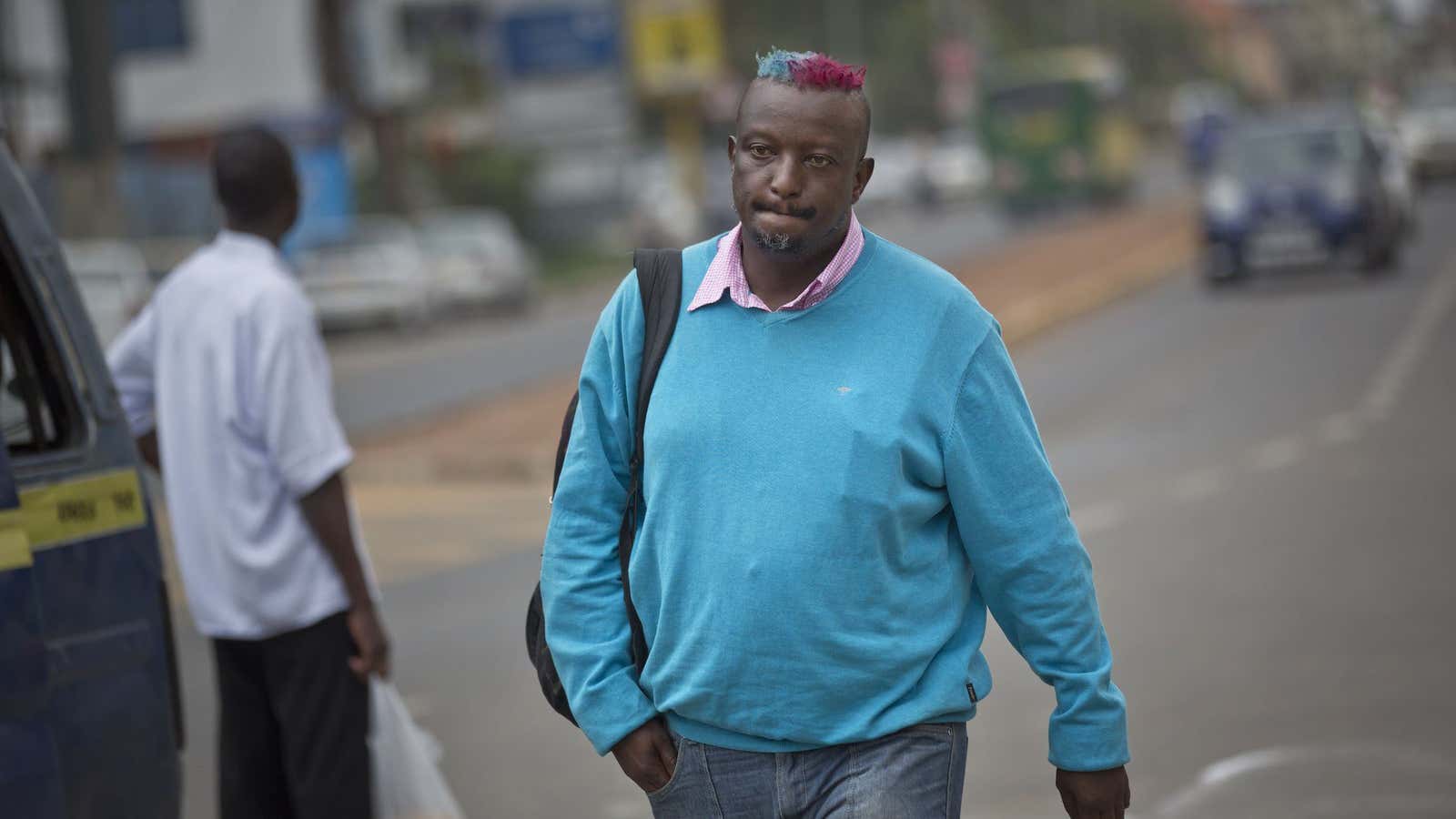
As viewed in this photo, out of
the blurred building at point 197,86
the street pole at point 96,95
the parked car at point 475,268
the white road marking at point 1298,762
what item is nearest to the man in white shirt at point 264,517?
the white road marking at point 1298,762

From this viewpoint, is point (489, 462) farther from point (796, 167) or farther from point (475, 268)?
point (475, 268)

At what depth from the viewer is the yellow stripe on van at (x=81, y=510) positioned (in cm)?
354

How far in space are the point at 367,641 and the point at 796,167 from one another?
1.85 metres

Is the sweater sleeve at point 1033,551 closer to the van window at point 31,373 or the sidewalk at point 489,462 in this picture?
the van window at point 31,373

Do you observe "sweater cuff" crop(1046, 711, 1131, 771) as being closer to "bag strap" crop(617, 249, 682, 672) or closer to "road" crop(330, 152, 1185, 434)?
"bag strap" crop(617, 249, 682, 672)

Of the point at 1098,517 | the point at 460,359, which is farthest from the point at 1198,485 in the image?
the point at 460,359

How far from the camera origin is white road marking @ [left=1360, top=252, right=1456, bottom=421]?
13734 mm

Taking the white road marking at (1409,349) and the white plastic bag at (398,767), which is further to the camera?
the white road marking at (1409,349)

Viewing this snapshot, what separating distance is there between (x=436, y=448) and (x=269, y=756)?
10.8 metres

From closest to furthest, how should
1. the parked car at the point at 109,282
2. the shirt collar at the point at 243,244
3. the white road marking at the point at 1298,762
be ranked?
the shirt collar at the point at 243,244 → the white road marking at the point at 1298,762 → the parked car at the point at 109,282

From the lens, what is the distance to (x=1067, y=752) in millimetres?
2857

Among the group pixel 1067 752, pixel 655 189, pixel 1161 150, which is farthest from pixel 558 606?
pixel 1161 150

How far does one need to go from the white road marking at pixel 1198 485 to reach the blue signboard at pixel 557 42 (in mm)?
41576

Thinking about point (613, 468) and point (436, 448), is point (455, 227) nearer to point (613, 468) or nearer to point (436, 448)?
point (436, 448)
